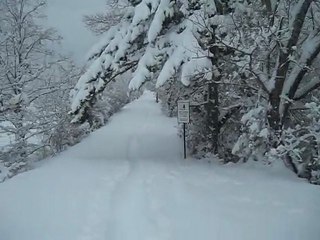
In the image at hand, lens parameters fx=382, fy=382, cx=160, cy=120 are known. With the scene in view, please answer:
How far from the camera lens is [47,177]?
8977 mm

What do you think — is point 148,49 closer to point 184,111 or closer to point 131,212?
point 184,111

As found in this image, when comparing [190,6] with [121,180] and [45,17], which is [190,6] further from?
[45,17]

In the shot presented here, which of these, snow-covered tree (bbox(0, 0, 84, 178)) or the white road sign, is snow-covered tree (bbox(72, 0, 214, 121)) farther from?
snow-covered tree (bbox(0, 0, 84, 178))

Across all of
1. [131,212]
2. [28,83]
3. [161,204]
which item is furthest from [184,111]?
[28,83]

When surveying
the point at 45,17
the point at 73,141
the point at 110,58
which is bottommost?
the point at 73,141

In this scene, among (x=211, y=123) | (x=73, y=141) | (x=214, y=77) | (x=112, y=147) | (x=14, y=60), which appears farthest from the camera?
(x=73, y=141)

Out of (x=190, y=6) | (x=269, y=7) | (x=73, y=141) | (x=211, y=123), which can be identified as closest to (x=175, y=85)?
(x=211, y=123)

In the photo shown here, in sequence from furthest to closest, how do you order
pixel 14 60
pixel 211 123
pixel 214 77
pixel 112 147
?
pixel 14 60, pixel 112 147, pixel 211 123, pixel 214 77

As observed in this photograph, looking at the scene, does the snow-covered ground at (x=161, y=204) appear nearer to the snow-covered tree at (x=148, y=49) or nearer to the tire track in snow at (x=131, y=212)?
the tire track in snow at (x=131, y=212)

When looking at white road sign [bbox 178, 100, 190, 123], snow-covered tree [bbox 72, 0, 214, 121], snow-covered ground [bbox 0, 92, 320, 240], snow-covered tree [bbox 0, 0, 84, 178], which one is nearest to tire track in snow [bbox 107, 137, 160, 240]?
snow-covered ground [bbox 0, 92, 320, 240]

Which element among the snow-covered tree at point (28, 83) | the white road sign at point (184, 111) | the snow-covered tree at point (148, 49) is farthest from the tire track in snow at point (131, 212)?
the snow-covered tree at point (28, 83)

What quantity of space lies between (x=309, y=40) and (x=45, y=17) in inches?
509

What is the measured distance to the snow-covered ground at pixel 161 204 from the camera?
5266mm

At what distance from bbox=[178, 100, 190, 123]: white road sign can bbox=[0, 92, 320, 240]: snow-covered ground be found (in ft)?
4.91
